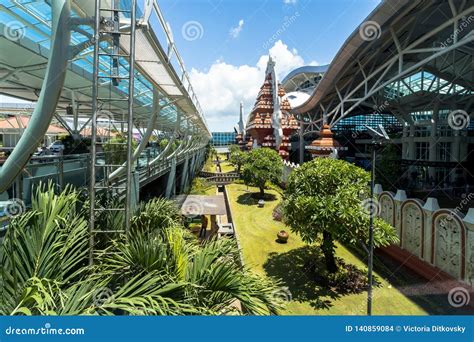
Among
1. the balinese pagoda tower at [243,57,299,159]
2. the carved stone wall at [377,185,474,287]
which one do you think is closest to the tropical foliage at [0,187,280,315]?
the carved stone wall at [377,185,474,287]

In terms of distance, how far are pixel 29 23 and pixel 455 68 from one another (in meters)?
32.8

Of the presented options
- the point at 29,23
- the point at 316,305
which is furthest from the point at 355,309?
the point at 29,23

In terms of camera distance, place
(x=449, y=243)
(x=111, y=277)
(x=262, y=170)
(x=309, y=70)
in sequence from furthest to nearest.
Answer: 1. (x=309, y=70)
2. (x=262, y=170)
3. (x=449, y=243)
4. (x=111, y=277)

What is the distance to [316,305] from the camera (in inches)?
329

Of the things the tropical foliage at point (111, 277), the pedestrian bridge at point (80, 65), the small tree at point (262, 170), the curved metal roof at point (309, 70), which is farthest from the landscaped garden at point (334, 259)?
the curved metal roof at point (309, 70)

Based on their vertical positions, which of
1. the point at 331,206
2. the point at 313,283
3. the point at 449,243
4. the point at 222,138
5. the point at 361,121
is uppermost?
the point at 222,138

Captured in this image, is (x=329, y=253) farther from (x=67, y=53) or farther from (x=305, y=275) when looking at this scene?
(x=67, y=53)

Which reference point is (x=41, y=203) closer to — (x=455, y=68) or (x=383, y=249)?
(x=383, y=249)

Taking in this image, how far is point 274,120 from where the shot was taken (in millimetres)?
32031

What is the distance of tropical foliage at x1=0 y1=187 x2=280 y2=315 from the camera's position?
133 inches

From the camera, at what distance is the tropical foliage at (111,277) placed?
3.37m

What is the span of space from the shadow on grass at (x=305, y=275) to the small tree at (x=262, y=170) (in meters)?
Answer: 10.5

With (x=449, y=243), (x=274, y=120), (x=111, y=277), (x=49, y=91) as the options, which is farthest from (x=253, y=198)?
(x=111, y=277)

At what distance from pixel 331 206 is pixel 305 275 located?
3159 millimetres
